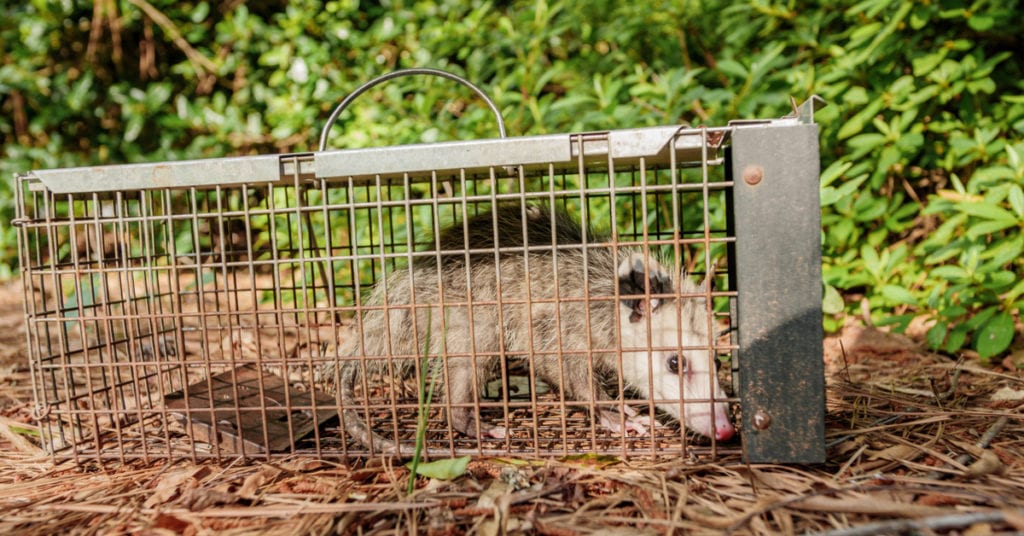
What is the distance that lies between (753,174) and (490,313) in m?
1.16

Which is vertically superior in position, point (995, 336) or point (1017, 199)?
point (1017, 199)

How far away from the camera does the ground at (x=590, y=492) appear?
1.49 metres

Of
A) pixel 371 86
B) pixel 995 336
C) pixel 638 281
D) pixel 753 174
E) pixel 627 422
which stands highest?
pixel 371 86

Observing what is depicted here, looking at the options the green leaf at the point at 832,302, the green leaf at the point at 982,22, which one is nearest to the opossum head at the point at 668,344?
the green leaf at the point at 832,302

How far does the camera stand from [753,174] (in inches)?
66.8

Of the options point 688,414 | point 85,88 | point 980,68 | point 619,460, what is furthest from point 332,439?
point 85,88

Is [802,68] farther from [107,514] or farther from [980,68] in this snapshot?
[107,514]

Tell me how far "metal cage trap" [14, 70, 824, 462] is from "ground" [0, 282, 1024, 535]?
0.10 m

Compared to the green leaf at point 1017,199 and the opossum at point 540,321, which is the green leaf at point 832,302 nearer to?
the green leaf at point 1017,199

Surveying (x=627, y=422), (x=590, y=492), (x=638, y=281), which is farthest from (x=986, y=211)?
(x=590, y=492)

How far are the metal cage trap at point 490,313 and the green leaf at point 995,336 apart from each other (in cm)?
115

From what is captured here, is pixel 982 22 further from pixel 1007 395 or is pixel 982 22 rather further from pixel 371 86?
pixel 371 86

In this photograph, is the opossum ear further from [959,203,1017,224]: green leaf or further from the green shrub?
[959,203,1017,224]: green leaf

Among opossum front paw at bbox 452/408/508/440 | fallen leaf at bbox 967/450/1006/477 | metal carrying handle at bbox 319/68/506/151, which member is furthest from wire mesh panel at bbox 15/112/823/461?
fallen leaf at bbox 967/450/1006/477
